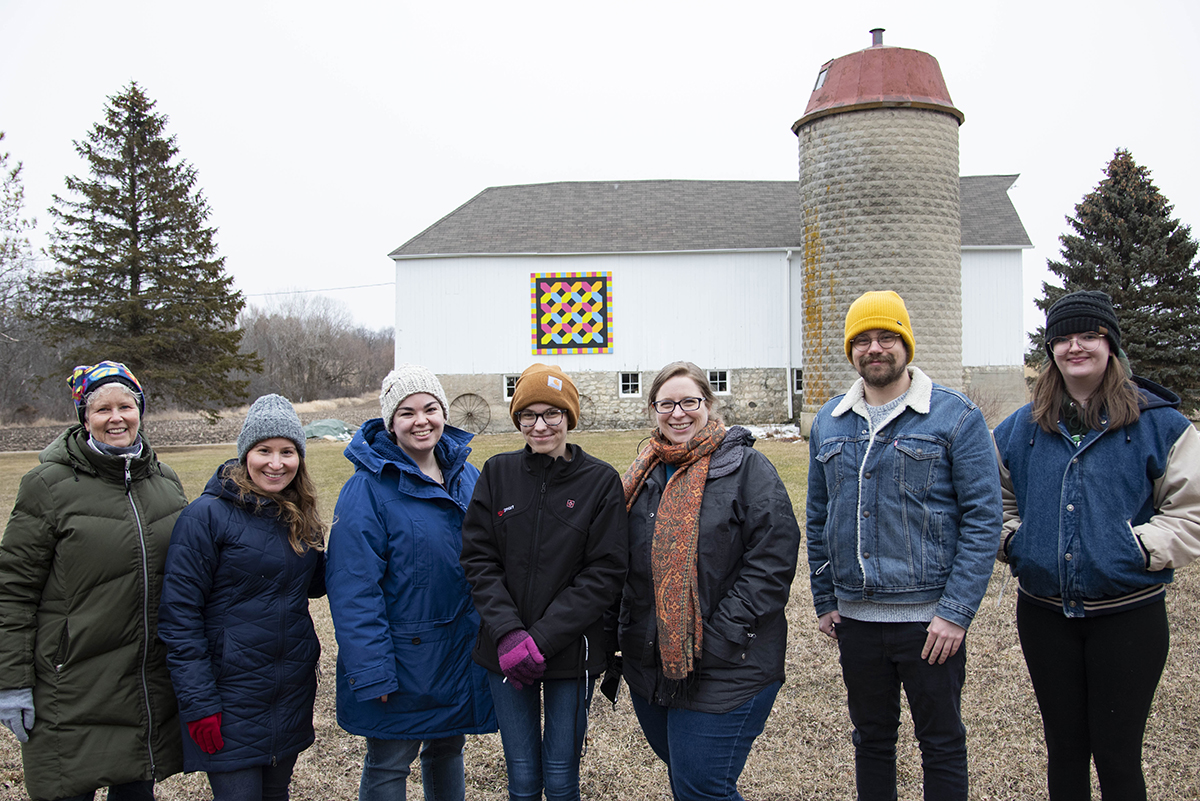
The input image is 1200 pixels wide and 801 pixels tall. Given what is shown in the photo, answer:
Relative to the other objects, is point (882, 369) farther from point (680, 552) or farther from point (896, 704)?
point (896, 704)

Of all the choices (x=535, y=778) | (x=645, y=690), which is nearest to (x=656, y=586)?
(x=645, y=690)

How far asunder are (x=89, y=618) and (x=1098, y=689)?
3.32m

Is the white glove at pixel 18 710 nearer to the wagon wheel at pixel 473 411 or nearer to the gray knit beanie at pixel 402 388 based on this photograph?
the gray knit beanie at pixel 402 388

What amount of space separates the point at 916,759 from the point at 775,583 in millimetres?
1846

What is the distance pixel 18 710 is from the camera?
2.49 meters

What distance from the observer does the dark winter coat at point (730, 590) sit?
8.13 feet

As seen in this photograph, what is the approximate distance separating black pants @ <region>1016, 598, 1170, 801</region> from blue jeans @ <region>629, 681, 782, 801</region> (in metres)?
1.02

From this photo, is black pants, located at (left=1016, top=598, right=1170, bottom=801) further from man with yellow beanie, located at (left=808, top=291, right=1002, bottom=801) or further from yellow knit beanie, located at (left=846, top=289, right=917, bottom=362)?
yellow knit beanie, located at (left=846, top=289, right=917, bottom=362)

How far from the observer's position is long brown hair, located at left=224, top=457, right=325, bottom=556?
9.10ft

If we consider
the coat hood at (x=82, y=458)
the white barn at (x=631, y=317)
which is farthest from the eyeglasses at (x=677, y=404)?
the white barn at (x=631, y=317)

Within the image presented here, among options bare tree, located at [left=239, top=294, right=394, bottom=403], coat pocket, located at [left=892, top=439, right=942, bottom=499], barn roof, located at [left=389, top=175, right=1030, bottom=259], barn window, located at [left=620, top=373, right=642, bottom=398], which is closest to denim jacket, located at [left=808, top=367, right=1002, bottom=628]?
coat pocket, located at [left=892, top=439, right=942, bottom=499]

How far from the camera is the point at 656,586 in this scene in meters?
2.57

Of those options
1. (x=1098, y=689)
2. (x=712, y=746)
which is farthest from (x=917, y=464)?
(x=712, y=746)

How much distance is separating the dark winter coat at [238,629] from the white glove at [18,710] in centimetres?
44
